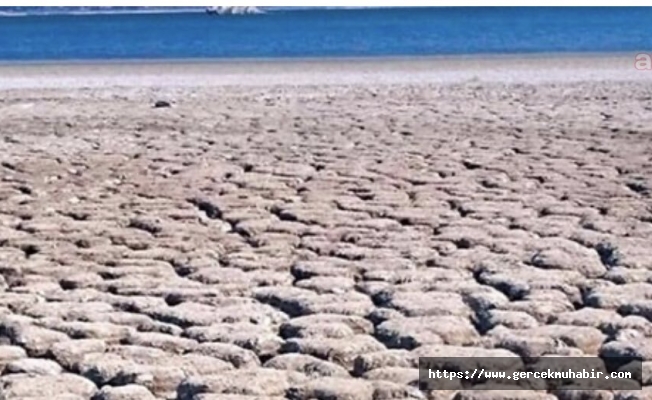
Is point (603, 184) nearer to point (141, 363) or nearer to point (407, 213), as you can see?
point (407, 213)

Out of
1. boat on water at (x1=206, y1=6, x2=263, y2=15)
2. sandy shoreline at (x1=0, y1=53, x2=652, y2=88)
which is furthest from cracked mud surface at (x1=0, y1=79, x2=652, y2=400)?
boat on water at (x1=206, y1=6, x2=263, y2=15)

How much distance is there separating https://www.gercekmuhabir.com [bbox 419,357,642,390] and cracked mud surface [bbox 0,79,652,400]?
0.09 m

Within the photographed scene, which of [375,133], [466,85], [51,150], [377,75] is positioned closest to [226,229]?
[51,150]

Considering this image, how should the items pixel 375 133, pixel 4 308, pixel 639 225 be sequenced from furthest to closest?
pixel 375 133
pixel 639 225
pixel 4 308

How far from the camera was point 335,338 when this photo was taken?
529cm

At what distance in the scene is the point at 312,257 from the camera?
6855 millimetres

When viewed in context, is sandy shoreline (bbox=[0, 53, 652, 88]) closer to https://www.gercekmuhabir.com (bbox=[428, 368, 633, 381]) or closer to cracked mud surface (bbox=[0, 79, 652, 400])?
cracked mud surface (bbox=[0, 79, 652, 400])

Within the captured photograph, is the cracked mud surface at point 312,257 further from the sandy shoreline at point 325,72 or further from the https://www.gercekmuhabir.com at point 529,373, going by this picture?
the sandy shoreline at point 325,72

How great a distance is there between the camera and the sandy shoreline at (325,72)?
25094 mm

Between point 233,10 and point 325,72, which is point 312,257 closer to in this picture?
point 325,72

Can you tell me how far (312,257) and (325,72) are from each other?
2287 centimetres

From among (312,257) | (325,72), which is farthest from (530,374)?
(325,72)

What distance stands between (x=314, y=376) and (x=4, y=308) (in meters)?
1.59

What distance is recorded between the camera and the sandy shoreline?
25.1m
